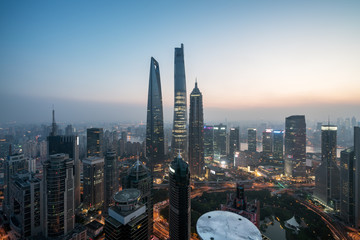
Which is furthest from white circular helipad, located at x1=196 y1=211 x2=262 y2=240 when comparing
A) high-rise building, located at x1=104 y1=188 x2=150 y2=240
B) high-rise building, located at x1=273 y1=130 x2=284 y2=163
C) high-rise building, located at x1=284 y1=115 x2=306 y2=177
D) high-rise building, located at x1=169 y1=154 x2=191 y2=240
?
high-rise building, located at x1=273 y1=130 x2=284 y2=163

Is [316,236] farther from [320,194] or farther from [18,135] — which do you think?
[18,135]

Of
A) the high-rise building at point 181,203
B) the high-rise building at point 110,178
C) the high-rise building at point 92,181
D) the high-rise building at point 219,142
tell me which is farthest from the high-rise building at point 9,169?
the high-rise building at point 219,142

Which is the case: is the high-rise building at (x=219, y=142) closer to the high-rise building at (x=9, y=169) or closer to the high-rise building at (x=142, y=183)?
the high-rise building at (x=142, y=183)

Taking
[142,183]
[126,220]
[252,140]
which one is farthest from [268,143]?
[126,220]

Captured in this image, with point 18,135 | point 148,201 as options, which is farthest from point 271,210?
point 18,135

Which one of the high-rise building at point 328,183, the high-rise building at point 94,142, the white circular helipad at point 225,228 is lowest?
the high-rise building at point 328,183

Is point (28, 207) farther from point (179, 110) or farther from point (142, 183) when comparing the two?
point (179, 110)
